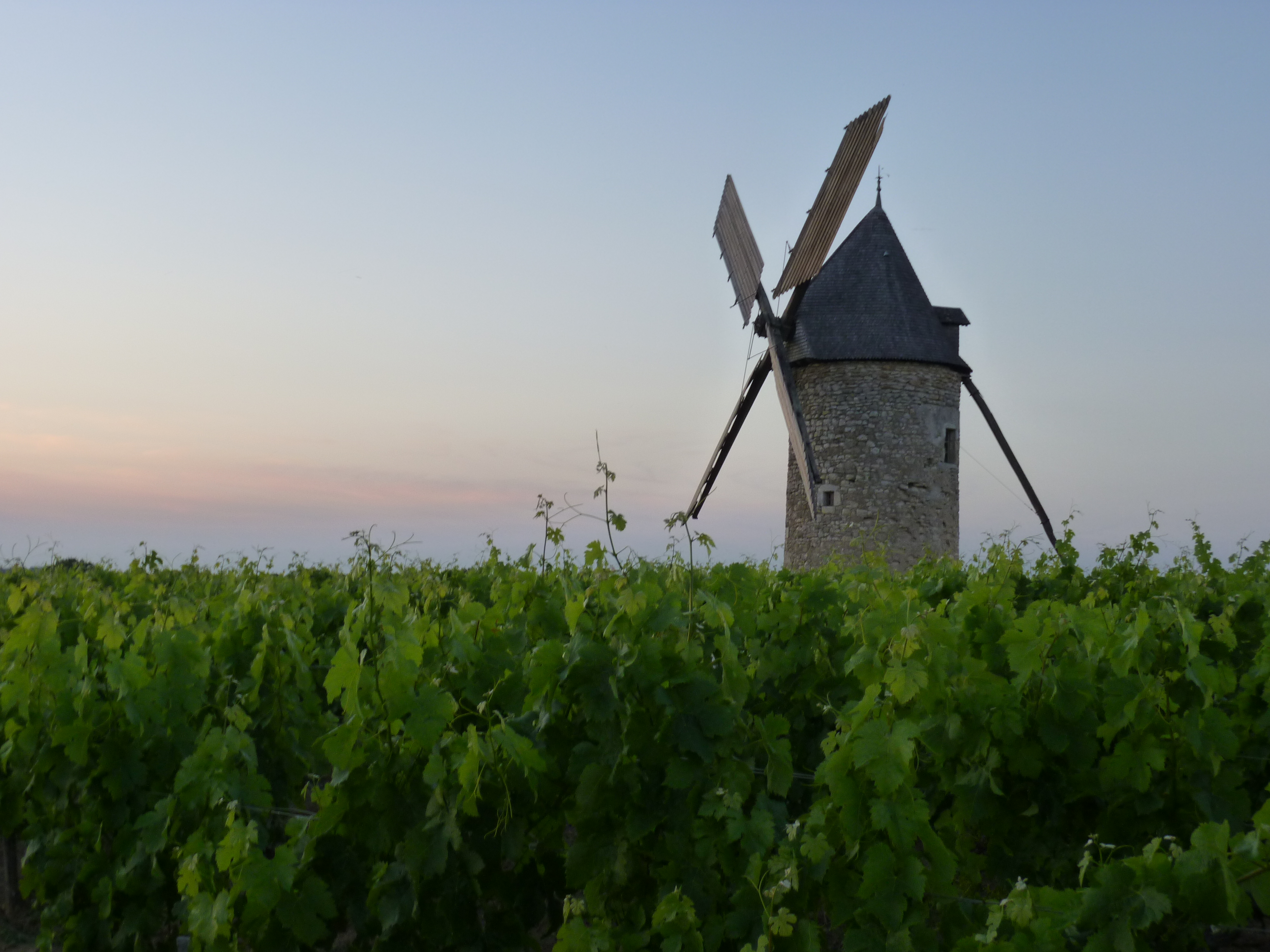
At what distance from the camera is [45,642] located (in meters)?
4.72

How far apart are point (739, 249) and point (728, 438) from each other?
12.0ft

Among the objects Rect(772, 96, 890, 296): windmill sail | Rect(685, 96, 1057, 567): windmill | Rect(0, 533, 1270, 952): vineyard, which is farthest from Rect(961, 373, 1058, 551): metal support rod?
Rect(0, 533, 1270, 952): vineyard

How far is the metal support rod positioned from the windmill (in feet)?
2.87

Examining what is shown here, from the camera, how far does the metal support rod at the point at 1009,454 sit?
19094mm

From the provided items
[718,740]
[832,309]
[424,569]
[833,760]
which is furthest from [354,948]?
[832,309]

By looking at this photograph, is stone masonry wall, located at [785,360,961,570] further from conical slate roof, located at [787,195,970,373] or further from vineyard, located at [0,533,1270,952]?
vineyard, located at [0,533,1270,952]

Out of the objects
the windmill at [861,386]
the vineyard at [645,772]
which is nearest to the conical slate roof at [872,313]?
the windmill at [861,386]

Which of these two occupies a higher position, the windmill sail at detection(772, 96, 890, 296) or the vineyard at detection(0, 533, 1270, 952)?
the windmill sail at detection(772, 96, 890, 296)

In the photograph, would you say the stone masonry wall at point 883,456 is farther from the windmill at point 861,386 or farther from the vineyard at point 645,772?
the vineyard at point 645,772

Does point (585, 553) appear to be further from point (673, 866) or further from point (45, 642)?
point (45, 642)

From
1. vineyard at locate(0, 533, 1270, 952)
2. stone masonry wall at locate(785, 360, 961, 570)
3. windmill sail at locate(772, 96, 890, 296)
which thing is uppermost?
windmill sail at locate(772, 96, 890, 296)

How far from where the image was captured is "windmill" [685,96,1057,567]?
16.6 metres

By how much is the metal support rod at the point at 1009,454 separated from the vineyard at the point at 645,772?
14.3m

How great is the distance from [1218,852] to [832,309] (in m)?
15.9
